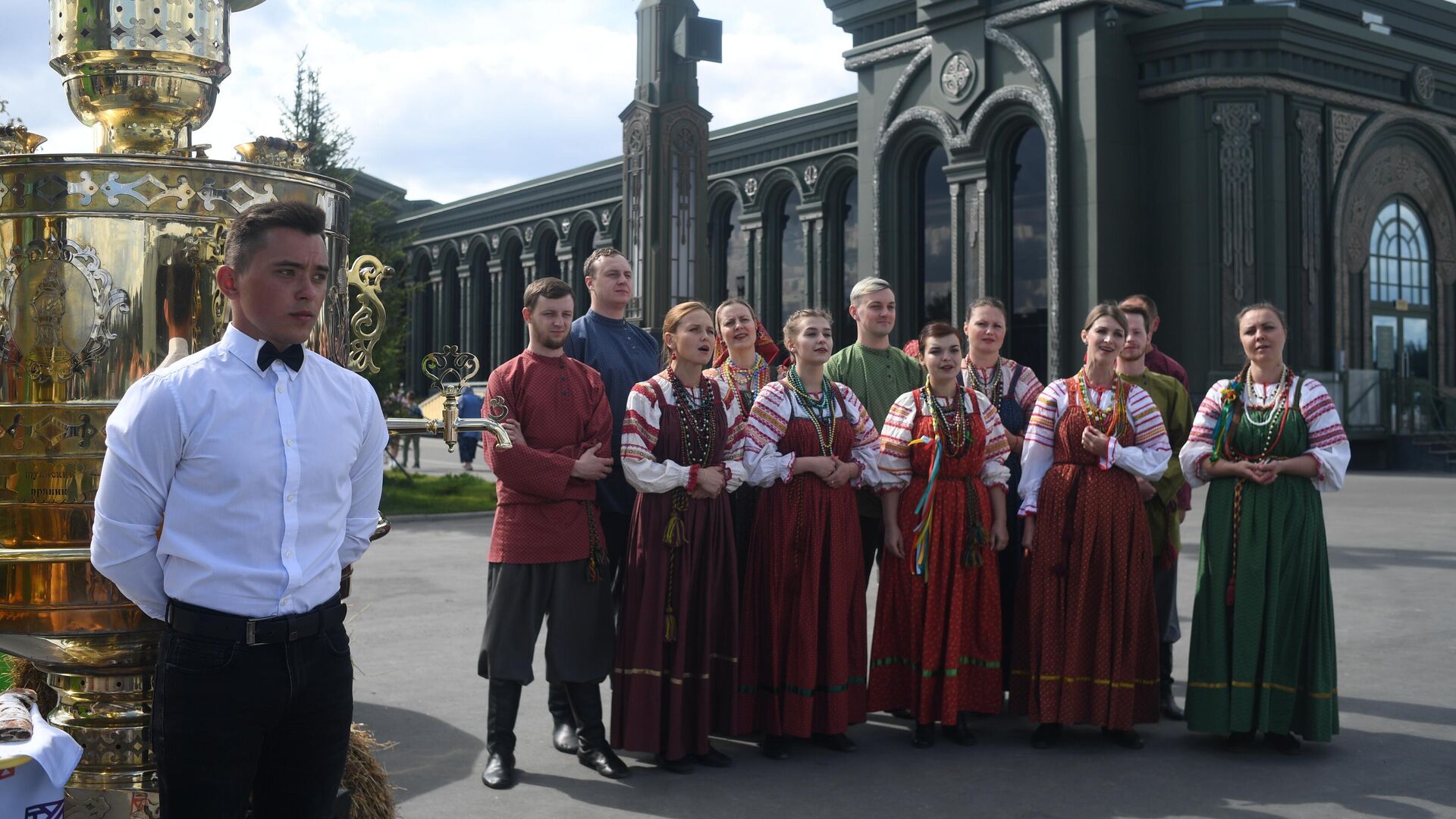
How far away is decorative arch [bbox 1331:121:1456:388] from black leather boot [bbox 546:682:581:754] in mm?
19123

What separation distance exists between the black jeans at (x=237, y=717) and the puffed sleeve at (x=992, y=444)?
3590mm

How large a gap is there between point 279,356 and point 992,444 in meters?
3.73

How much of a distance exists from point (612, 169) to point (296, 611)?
29256mm

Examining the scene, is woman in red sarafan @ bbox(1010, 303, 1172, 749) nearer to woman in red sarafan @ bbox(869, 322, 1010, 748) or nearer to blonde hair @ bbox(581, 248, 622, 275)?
woman in red sarafan @ bbox(869, 322, 1010, 748)

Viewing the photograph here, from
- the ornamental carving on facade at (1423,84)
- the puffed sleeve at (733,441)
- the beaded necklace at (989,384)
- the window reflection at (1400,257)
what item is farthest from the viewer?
the window reflection at (1400,257)

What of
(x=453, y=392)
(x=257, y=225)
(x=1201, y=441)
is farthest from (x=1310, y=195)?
(x=257, y=225)

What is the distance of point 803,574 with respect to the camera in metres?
5.35

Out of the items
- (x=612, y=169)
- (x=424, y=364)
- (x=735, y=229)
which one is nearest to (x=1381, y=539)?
(x=424, y=364)

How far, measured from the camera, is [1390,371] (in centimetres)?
2211

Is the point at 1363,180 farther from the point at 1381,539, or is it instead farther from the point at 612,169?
the point at 612,169

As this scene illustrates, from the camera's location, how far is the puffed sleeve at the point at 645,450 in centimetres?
502

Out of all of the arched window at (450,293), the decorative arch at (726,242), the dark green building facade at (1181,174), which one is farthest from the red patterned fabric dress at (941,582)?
the arched window at (450,293)

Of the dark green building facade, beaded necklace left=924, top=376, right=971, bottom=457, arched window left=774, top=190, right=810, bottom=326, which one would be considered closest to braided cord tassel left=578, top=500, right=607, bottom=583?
beaded necklace left=924, top=376, right=971, bottom=457

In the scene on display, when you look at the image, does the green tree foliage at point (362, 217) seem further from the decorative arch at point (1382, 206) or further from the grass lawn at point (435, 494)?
the decorative arch at point (1382, 206)
